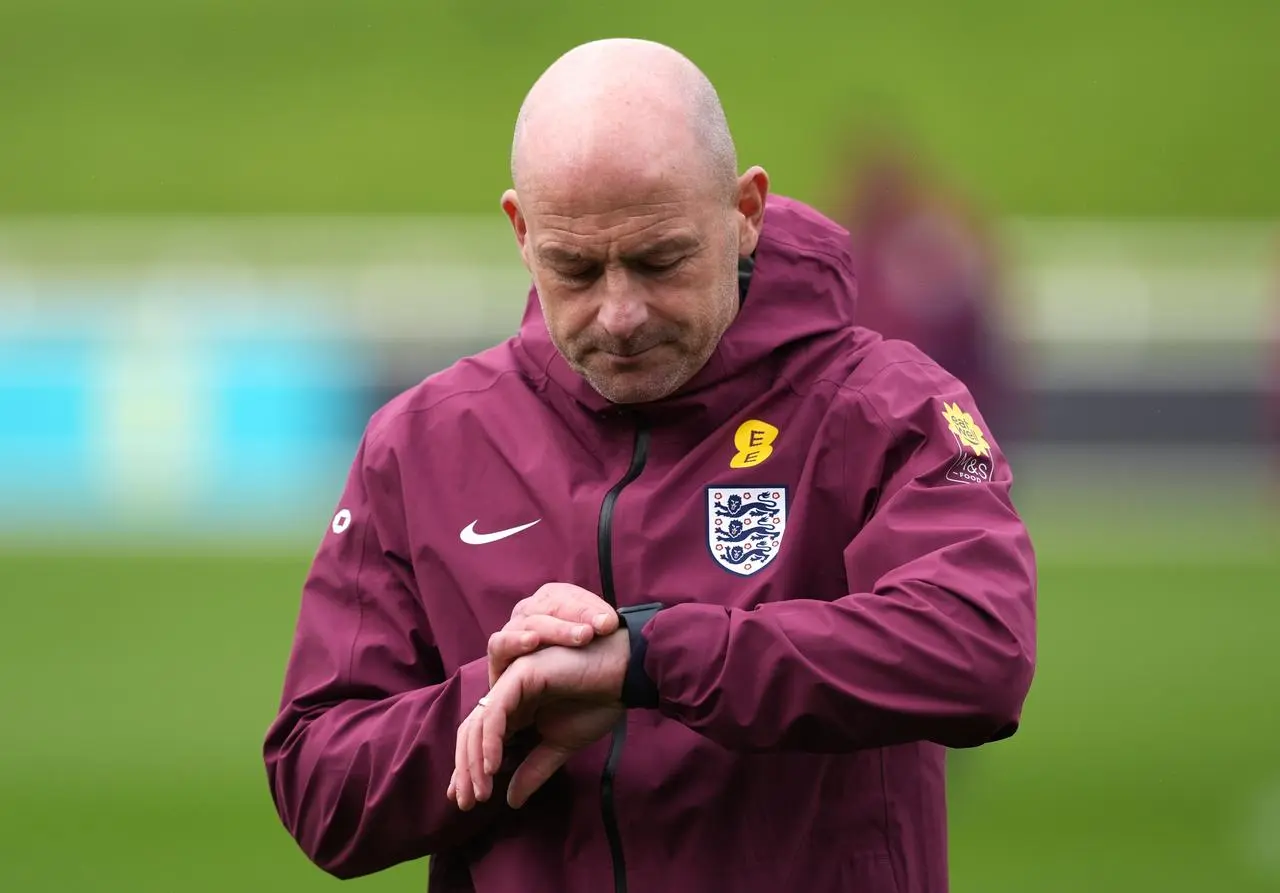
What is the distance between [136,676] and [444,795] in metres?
5.38

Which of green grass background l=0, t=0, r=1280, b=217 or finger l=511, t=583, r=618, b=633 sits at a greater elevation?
green grass background l=0, t=0, r=1280, b=217

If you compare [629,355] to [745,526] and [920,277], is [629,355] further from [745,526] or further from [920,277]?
[920,277]

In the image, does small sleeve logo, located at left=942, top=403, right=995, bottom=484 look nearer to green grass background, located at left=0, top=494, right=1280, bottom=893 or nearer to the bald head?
the bald head

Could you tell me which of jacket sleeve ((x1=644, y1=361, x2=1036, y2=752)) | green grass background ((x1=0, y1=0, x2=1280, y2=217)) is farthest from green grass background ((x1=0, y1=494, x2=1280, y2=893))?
green grass background ((x1=0, y1=0, x2=1280, y2=217))

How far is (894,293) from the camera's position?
587 centimetres

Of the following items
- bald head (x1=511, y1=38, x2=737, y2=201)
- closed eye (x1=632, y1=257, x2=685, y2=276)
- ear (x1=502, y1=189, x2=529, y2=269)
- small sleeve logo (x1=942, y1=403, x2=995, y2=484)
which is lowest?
small sleeve logo (x1=942, y1=403, x2=995, y2=484)

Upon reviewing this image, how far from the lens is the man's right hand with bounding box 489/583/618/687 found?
5.71ft

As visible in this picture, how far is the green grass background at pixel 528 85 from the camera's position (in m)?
12.1

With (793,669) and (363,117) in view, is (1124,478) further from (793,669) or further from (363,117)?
(793,669)

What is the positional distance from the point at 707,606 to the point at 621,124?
1.52ft

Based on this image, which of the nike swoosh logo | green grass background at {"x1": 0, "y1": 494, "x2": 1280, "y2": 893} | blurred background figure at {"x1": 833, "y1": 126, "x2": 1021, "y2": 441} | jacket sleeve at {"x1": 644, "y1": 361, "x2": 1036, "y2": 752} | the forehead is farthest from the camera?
blurred background figure at {"x1": 833, "y1": 126, "x2": 1021, "y2": 441}

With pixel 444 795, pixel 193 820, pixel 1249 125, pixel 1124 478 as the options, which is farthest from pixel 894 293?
pixel 1249 125

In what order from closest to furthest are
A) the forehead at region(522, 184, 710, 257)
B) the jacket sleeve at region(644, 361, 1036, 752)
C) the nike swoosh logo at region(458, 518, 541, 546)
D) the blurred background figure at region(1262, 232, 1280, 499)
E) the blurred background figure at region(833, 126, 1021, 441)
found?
the jacket sleeve at region(644, 361, 1036, 752) → the forehead at region(522, 184, 710, 257) → the nike swoosh logo at region(458, 518, 541, 546) → the blurred background figure at region(833, 126, 1021, 441) → the blurred background figure at region(1262, 232, 1280, 499)

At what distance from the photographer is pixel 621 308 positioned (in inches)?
73.7
